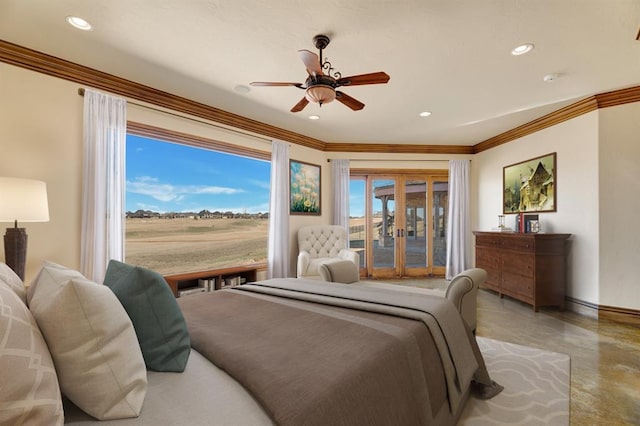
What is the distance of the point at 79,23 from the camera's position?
7.38ft

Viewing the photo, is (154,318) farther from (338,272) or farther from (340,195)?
(340,195)

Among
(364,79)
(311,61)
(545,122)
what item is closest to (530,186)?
(545,122)

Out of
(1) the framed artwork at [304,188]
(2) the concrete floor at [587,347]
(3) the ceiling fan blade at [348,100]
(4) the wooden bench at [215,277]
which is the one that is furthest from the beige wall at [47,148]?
(2) the concrete floor at [587,347]

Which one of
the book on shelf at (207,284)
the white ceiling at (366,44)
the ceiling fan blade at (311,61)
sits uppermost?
the white ceiling at (366,44)

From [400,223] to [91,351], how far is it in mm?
5620

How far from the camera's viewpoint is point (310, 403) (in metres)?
0.90

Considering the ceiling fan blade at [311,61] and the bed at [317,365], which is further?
the ceiling fan blade at [311,61]

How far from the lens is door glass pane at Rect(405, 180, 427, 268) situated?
6039 mm

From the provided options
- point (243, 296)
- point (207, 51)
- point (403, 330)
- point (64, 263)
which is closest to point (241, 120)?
point (207, 51)

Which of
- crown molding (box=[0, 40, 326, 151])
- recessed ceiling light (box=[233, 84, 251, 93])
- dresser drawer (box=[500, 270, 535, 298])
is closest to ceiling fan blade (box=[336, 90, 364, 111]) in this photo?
recessed ceiling light (box=[233, 84, 251, 93])

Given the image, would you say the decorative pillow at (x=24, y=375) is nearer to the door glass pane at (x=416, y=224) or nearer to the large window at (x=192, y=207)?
the large window at (x=192, y=207)

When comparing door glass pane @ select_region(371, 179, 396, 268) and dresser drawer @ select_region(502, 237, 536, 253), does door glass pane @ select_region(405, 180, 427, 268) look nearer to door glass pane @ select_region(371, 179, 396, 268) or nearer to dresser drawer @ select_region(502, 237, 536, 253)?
door glass pane @ select_region(371, 179, 396, 268)

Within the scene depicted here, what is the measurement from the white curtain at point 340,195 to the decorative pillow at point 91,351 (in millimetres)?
4864

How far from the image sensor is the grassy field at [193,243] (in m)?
3.53
